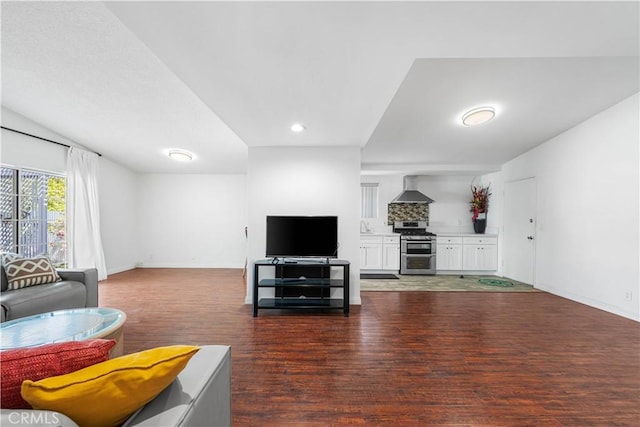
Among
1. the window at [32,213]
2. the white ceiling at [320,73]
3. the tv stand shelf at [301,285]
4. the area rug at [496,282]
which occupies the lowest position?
the area rug at [496,282]

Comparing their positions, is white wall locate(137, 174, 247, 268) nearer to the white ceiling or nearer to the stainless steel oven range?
the white ceiling

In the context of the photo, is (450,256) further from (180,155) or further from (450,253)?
(180,155)

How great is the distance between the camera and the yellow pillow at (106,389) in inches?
28.2

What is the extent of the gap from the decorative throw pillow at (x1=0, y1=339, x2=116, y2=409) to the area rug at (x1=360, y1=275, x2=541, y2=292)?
430 cm

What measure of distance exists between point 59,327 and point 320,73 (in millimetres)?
2636

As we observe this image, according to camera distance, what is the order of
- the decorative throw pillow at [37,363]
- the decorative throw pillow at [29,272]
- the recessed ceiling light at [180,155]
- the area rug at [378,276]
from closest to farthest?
1. the decorative throw pillow at [37,363]
2. the decorative throw pillow at [29,272]
3. the recessed ceiling light at [180,155]
4. the area rug at [378,276]

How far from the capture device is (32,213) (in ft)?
15.6

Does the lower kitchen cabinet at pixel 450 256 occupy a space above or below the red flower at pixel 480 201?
below

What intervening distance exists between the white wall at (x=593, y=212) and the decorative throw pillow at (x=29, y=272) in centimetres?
665

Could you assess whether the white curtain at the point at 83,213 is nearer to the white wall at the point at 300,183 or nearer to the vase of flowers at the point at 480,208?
the white wall at the point at 300,183

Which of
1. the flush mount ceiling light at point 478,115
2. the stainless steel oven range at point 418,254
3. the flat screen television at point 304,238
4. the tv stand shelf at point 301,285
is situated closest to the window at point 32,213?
the tv stand shelf at point 301,285

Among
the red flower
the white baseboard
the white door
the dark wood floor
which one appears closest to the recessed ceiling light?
the dark wood floor

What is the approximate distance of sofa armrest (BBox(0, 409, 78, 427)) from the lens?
25.2 inches

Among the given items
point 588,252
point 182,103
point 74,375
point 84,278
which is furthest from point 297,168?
point 588,252
